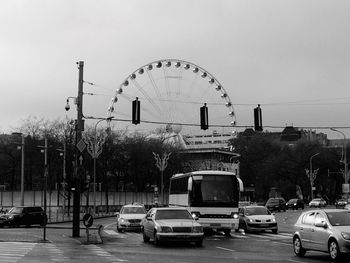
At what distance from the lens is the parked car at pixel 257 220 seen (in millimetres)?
34013

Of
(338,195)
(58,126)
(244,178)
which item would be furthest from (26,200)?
(338,195)

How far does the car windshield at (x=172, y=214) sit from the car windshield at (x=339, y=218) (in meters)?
7.80

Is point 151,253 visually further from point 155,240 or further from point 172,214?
point 172,214

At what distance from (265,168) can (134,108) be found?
86.7m

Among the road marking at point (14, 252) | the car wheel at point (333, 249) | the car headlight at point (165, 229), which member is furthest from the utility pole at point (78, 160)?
the car wheel at point (333, 249)

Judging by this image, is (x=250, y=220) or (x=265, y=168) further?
(x=265, y=168)

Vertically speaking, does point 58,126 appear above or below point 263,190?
above

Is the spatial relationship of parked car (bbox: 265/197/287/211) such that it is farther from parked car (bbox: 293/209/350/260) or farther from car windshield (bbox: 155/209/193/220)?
parked car (bbox: 293/209/350/260)

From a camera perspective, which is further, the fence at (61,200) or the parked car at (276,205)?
the parked car at (276,205)

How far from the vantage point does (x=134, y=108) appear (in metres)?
29.6

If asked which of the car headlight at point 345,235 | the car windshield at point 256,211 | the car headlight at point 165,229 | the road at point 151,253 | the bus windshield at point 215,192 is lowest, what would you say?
the road at point 151,253

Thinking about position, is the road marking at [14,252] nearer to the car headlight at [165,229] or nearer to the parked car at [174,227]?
the parked car at [174,227]

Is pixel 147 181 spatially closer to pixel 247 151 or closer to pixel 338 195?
pixel 247 151

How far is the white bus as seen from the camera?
31.4 m
